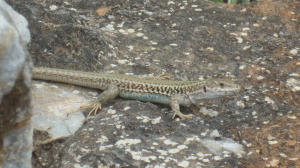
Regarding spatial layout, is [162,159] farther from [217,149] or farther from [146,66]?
[146,66]

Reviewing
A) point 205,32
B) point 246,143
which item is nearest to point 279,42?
point 205,32

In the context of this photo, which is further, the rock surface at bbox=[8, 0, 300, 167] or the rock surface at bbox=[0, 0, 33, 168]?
the rock surface at bbox=[8, 0, 300, 167]

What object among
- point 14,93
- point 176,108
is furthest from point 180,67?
point 14,93

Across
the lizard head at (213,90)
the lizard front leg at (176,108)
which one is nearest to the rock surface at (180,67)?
the lizard front leg at (176,108)

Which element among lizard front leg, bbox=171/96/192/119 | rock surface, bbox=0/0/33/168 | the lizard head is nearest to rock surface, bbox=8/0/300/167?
lizard front leg, bbox=171/96/192/119

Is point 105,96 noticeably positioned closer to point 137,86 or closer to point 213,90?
point 137,86

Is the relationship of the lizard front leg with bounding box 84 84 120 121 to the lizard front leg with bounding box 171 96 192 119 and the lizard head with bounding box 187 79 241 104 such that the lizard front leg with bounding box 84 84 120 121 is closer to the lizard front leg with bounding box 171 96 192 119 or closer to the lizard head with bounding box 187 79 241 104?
the lizard front leg with bounding box 171 96 192 119

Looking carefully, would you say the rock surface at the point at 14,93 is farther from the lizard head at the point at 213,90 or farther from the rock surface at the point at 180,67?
the lizard head at the point at 213,90
